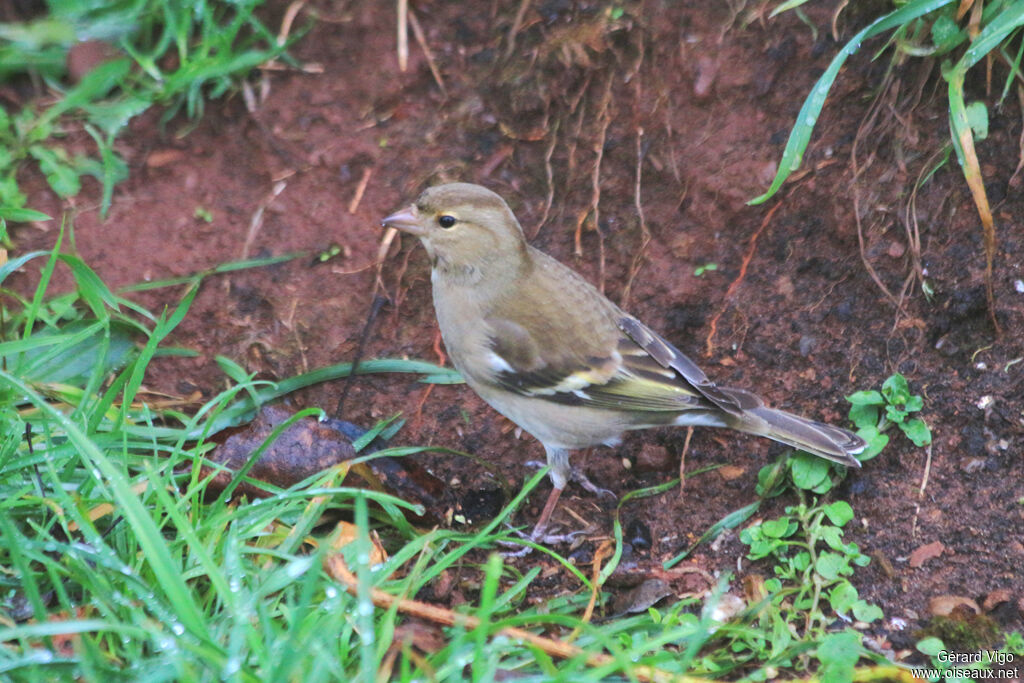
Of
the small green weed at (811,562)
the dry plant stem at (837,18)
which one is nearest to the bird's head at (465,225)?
the small green weed at (811,562)

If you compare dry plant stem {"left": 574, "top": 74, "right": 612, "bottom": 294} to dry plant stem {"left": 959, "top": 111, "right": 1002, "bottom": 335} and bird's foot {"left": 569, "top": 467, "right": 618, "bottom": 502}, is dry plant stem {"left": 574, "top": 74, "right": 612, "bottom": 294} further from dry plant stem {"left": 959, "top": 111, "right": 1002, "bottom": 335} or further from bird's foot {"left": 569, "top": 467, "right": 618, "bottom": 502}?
dry plant stem {"left": 959, "top": 111, "right": 1002, "bottom": 335}

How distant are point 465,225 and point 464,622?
196 centimetres

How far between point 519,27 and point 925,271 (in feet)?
8.72

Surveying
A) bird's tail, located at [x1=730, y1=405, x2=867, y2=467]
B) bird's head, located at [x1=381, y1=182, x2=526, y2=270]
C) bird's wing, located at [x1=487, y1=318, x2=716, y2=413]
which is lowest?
bird's tail, located at [x1=730, y1=405, x2=867, y2=467]

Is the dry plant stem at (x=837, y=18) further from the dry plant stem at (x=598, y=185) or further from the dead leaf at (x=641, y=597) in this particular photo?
the dead leaf at (x=641, y=597)

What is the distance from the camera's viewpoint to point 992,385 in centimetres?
421

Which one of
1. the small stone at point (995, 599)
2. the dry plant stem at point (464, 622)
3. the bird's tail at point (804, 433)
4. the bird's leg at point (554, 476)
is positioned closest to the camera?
the dry plant stem at point (464, 622)

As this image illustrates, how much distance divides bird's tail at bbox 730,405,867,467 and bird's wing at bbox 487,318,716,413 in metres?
0.20

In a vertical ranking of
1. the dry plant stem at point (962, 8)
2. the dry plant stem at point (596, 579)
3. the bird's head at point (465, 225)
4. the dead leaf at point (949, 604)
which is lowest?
the dry plant stem at point (596, 579)

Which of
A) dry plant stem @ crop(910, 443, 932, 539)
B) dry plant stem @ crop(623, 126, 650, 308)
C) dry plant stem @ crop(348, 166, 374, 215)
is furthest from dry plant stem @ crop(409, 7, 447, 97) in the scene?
dry plant stem @ crop(910, 443, 932, 539)

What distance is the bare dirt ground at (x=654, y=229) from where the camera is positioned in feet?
13.8

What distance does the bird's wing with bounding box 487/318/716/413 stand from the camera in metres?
4.32

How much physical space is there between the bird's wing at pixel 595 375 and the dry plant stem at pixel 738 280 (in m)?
0.48

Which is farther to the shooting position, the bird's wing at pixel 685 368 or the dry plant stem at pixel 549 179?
the dry plant stem at pixel 549 179
